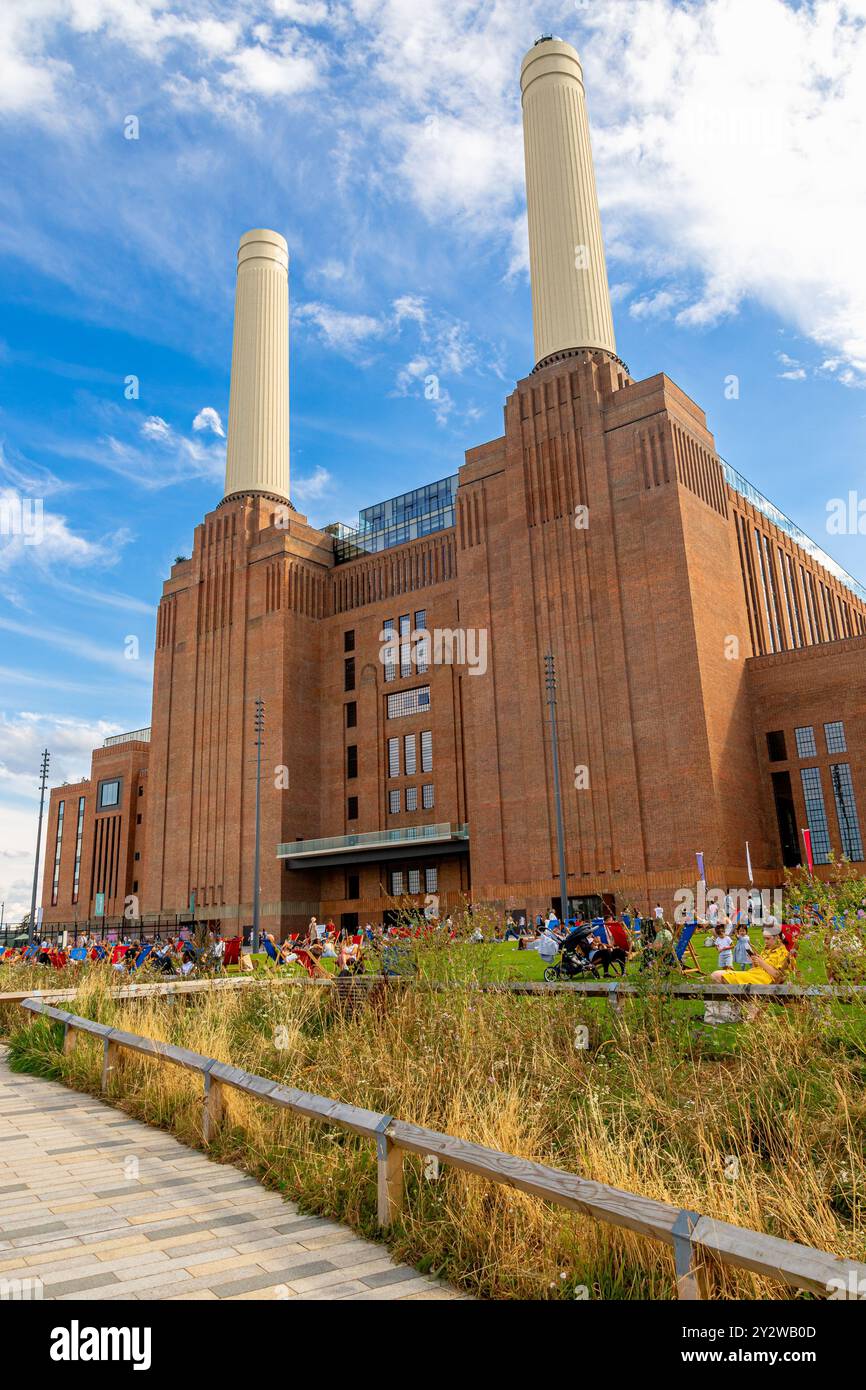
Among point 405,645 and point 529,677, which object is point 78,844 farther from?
point 529,677

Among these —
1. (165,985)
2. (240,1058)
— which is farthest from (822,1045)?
(165,985)

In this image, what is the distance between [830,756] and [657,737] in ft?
28.9

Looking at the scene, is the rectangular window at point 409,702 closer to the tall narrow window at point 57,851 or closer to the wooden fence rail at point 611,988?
the wooden fence rail at point 611,988

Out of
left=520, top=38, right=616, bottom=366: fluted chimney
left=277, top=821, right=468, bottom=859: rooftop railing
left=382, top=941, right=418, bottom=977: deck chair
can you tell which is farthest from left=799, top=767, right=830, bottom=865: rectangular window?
left=382, top=941, right=418, bottom=977: deck chair

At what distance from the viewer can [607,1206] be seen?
14.0 ft

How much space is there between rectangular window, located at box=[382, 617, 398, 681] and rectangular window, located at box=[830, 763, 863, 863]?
25532mm

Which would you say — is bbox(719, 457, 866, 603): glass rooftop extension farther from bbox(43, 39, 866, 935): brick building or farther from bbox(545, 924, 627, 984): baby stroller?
bbox(545, 924, 627, 984): baby stroller

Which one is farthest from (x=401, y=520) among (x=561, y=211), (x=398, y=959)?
(x=398, y=959)

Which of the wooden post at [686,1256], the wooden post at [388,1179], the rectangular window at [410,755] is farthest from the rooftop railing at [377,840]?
the wooden post at [686,1256]

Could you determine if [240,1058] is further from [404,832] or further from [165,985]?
[404,832]

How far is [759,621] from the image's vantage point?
5244cm

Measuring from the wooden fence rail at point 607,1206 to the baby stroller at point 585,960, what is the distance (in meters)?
9.04

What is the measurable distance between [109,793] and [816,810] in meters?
61.9

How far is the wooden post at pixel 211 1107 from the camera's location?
7879mm
